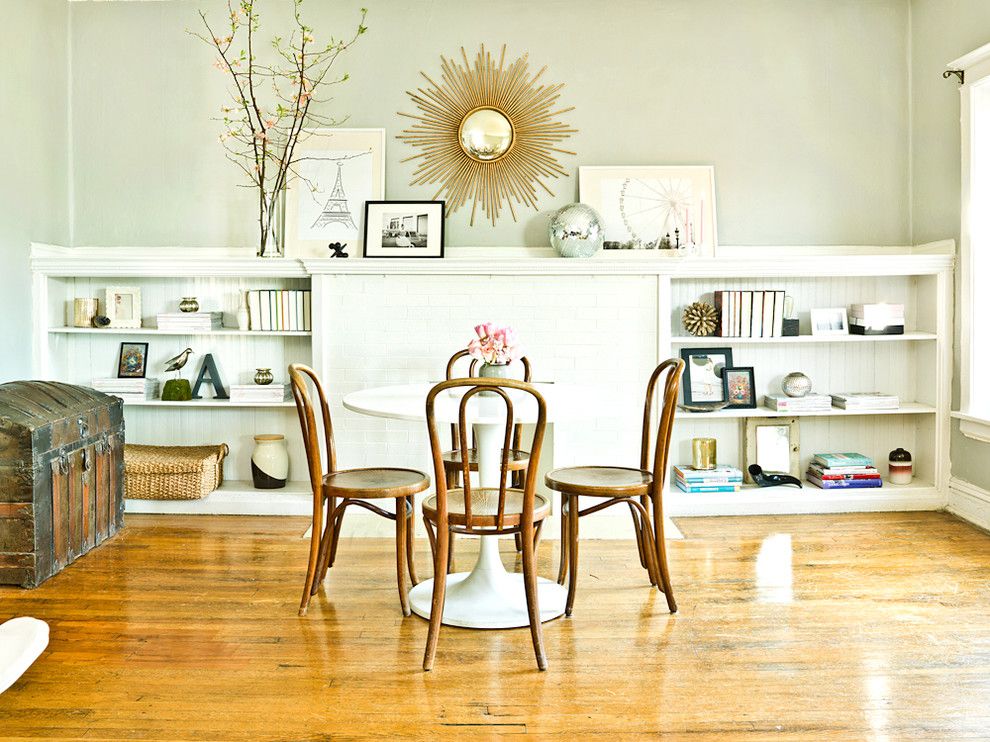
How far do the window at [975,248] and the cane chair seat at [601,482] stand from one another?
2151 mm

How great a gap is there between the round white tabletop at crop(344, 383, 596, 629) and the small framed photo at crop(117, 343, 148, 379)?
6.81 feet

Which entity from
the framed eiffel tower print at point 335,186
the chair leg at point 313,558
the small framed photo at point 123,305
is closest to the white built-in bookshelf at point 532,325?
the small framed photo at point 123,305

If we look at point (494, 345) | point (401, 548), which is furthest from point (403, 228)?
point (401, 548)

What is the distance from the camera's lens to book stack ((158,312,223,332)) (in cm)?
496

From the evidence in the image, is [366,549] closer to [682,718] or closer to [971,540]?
[682,718]

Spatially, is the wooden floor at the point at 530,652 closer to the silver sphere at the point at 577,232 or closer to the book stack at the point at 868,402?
the book stack at the point at 868,402

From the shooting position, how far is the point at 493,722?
2.43 m

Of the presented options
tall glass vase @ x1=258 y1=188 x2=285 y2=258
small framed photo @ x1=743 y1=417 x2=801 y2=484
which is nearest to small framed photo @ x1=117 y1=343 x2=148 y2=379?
tall glass vase @ x1=258 y1=188 x2=285 y2=258

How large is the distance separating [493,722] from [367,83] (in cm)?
367

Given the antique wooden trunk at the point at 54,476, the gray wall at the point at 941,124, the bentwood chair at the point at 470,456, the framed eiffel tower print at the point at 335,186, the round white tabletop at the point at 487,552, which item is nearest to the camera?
the round white tabletop at the point at 487,552

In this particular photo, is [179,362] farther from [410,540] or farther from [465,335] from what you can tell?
[410,540]

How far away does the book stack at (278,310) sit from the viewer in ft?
16.3

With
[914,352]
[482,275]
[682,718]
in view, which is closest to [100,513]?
[482,275]

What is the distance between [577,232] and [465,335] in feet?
2.54
